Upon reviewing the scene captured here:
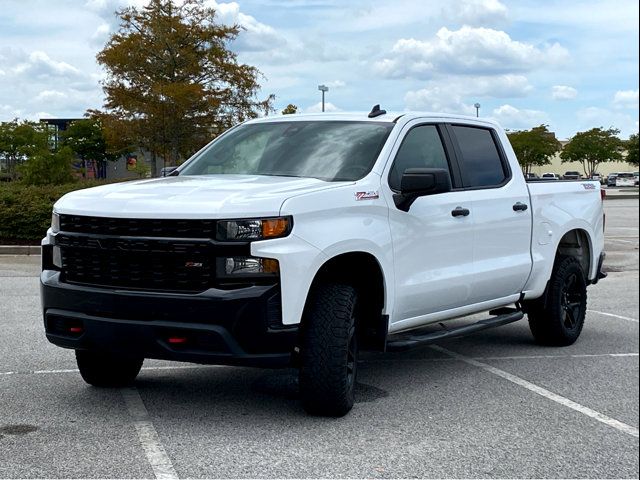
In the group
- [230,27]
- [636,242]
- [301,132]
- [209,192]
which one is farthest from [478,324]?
[230,27]

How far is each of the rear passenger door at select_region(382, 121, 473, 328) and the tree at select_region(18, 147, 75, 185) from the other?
23.5 m

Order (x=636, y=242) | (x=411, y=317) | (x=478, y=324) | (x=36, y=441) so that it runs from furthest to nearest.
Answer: (x=478, y=324) < (x=411, y=317) < (x=36, y=441) < (x=636, y=242)

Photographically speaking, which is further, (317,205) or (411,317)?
(411,317)

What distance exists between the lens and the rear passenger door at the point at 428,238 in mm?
6074

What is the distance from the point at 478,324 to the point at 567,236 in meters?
1.75

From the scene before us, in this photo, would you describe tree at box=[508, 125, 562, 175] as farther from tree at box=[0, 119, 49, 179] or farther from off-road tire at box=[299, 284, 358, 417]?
tree at box=[0, 119, 49, 179]

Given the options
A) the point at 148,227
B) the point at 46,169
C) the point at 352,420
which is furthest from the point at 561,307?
the point at 46,169

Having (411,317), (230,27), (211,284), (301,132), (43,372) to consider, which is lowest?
(43,372)

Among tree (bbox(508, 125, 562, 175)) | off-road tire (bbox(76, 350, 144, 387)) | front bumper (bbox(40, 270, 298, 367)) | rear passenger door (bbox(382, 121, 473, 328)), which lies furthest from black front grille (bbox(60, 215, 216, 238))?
tree (bbox(508, 125, 562, 175))

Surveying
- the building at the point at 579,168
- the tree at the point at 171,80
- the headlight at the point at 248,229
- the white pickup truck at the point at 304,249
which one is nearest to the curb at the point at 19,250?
the building at the point at 579,168

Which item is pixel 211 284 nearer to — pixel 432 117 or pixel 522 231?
pixel 432 117

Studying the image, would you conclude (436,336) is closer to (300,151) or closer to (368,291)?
(368,291)

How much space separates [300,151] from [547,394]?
7.94 feet

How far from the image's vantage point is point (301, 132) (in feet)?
21.9
